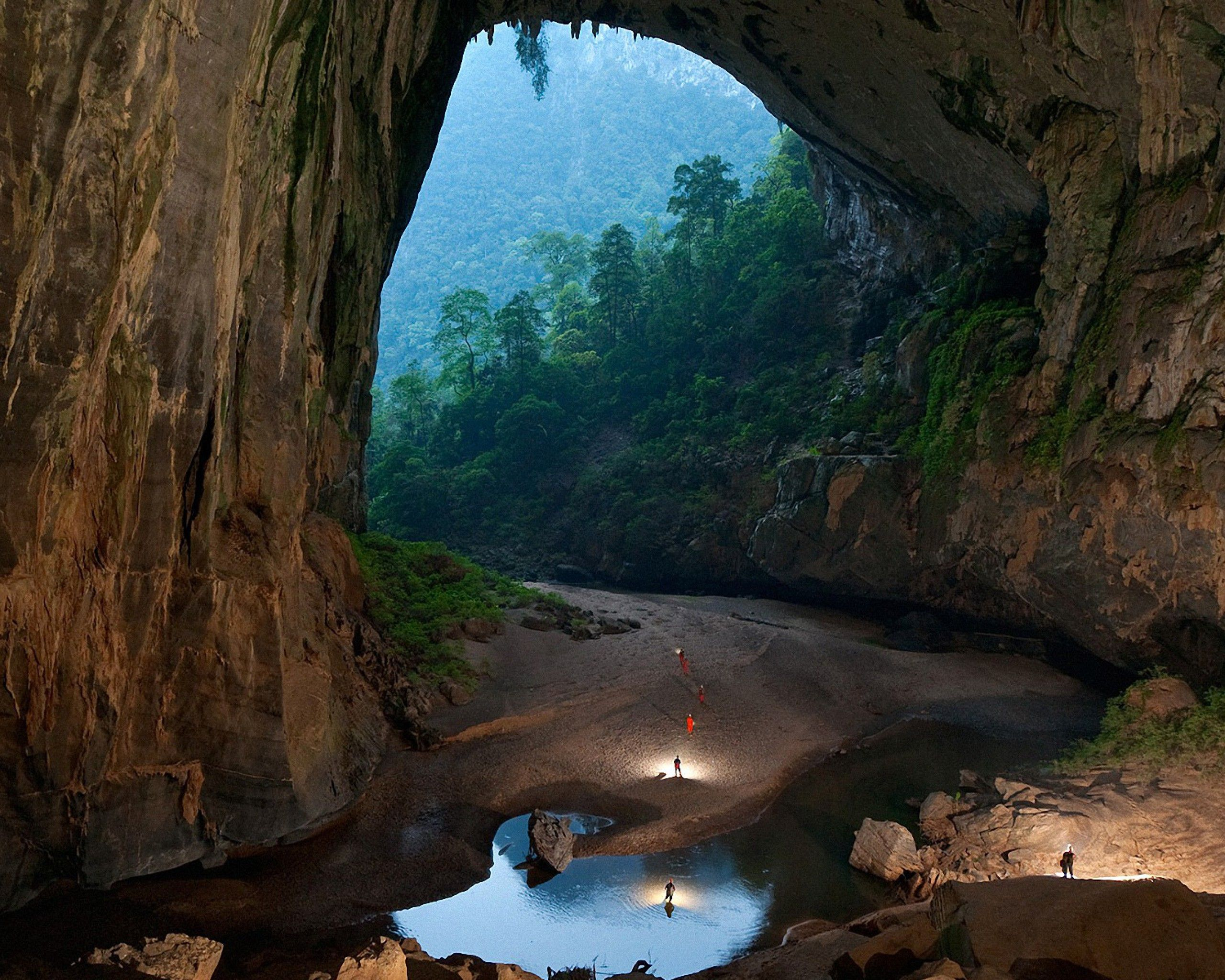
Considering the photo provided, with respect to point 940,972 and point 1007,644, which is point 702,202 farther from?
point 940,972

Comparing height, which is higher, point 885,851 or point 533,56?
point 533,56

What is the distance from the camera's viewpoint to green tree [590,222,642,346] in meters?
43.3

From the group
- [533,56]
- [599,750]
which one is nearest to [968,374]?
[599,750]

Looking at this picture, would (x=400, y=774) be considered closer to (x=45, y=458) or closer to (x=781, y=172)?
(x=45, y=458)

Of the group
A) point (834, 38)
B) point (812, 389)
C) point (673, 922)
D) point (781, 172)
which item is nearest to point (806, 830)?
point (673, 922)

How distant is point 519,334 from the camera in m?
43.8

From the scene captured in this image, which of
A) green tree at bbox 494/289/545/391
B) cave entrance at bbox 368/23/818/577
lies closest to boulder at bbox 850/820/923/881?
cave entrance at bbox 368/23/818/577

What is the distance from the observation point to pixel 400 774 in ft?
48.3

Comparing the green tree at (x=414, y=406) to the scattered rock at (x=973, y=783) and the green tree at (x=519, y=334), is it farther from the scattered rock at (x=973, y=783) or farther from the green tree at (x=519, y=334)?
the scattered rock at (x=973, y=783)

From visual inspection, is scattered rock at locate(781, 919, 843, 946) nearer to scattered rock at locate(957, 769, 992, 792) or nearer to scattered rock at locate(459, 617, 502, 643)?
scattered rock at locate(957, 769, 992, 792)

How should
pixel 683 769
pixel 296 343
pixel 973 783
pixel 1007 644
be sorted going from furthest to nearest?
1. pixel 1007 644
2. pixel 683 769
3. pixel 973 783
4. pixel 296 343

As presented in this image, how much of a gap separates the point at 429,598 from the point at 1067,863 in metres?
16.2

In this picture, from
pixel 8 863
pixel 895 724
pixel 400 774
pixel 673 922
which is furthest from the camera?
pixel 895 724

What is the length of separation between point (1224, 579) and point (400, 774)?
51.2 ft
